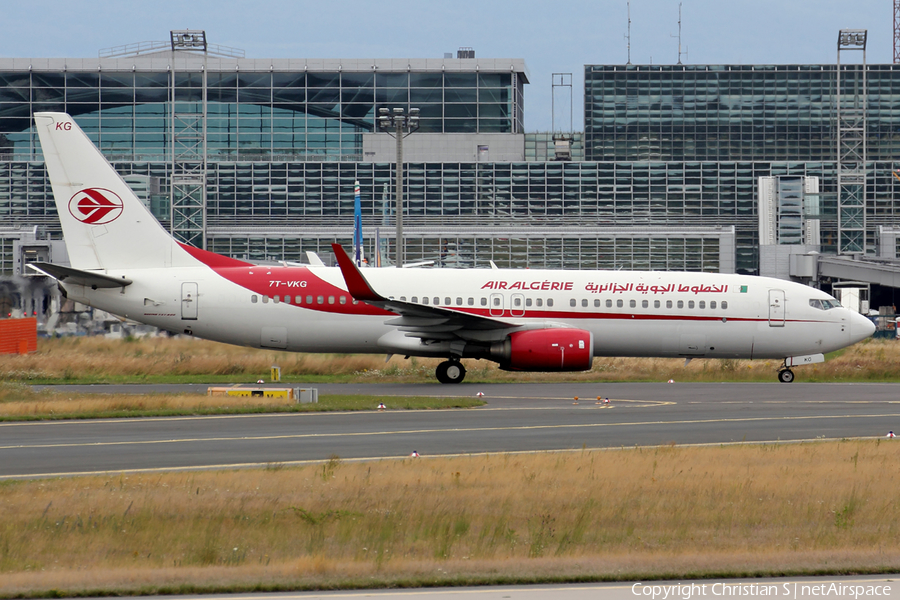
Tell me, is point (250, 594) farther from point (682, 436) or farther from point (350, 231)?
point (350, 231)

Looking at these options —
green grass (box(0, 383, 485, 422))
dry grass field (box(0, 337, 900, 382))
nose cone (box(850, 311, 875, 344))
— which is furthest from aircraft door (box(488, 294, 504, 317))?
nose cone (box(850, 311, 875, 344))

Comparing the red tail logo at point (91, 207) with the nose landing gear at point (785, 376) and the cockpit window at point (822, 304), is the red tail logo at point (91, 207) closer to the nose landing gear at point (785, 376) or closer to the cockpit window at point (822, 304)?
the nose landing gear at point (785, 376)

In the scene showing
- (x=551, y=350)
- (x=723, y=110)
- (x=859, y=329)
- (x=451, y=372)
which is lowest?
(x=451, y=372)

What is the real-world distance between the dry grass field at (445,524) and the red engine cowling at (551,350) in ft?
43.1

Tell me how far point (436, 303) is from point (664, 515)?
18970 mm

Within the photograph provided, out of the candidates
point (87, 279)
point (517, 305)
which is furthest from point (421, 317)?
point (87, 279)

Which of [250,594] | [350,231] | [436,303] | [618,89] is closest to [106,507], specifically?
[250,594]

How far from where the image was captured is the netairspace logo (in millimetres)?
8156

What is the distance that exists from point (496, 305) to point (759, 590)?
2206cm

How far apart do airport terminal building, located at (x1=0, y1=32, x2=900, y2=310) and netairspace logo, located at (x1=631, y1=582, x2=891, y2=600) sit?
73646mm

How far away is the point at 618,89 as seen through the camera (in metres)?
116

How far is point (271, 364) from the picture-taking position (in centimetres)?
3562

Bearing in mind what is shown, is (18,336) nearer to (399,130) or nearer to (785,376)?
(399,130)

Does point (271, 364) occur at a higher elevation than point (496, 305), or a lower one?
lower
